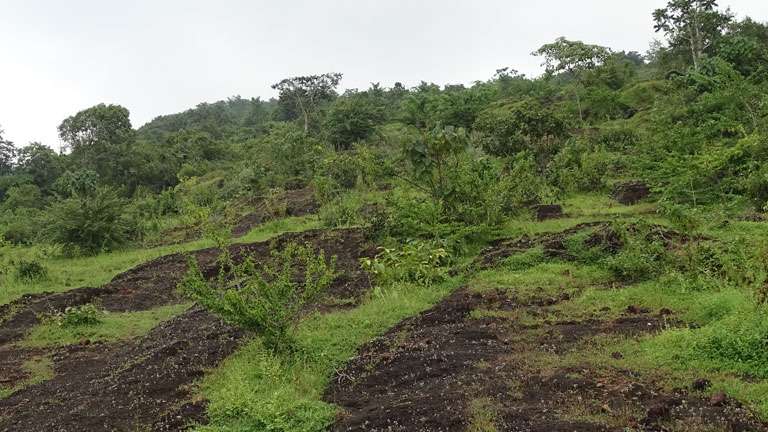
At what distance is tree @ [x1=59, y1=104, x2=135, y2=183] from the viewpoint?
1649 inches

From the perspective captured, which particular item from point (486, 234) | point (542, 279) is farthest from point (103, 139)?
point (542, 279)

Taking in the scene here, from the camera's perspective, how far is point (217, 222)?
23.6 m

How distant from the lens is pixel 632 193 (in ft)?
59.0

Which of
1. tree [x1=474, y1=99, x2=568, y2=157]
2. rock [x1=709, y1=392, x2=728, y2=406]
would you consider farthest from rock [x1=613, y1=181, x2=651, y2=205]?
rock [x1=709, y1=392, x2=728, y2=406]

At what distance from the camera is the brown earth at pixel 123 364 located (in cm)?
660

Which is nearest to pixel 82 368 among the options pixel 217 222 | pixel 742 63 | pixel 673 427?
pixel 673 427

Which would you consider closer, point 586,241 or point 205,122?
point 586,241

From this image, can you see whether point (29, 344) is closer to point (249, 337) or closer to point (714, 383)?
point (249, 337)

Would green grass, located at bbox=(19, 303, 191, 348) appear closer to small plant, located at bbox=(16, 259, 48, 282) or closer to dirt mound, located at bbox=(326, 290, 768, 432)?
small plant, located at bbox=(16, 259, 48, 282)

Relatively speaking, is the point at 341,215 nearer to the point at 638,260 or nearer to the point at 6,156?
the point at 638,260

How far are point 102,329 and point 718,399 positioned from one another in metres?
10.2

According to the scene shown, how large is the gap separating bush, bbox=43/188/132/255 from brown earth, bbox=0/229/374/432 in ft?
20.9

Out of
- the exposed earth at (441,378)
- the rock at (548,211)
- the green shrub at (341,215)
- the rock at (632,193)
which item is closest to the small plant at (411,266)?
the exposed earth at (441,378)

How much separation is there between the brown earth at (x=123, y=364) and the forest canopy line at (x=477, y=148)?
7.41 ft
